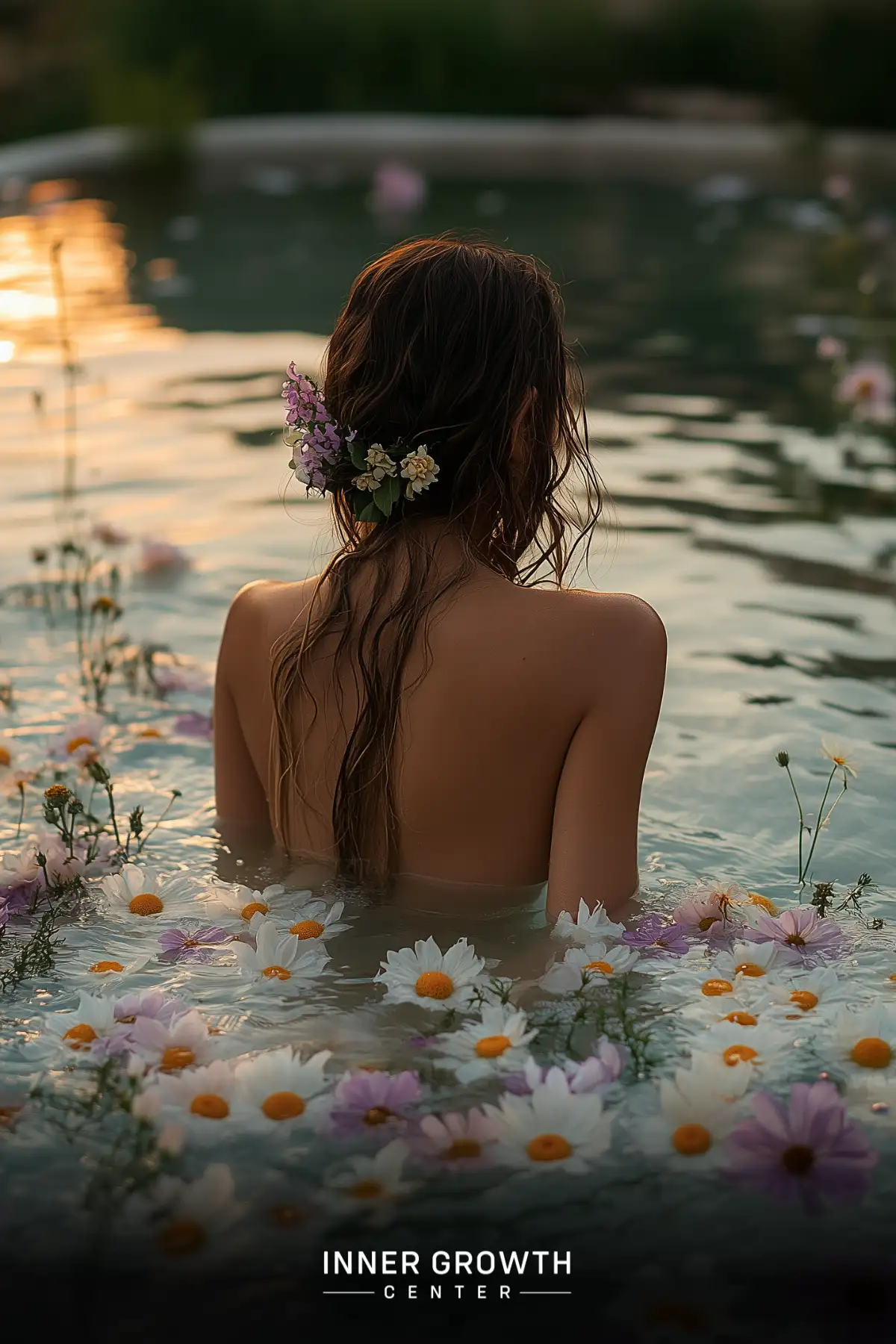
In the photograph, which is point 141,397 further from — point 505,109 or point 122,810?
point 505,109

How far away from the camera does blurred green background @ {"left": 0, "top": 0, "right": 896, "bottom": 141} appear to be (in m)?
14.7

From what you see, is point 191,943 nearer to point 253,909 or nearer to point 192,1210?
point 253,909

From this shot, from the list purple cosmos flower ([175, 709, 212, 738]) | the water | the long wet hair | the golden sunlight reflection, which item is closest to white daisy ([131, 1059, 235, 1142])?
the water

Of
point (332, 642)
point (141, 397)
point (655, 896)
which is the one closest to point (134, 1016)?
point (332, 642)

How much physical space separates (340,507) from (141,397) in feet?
15.2

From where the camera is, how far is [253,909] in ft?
8.41

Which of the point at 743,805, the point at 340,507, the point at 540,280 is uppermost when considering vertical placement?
the point at 540,280

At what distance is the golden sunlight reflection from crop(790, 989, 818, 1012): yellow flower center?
4.59m

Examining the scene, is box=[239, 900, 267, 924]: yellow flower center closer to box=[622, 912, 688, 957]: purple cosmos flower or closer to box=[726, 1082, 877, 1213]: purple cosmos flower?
box=[622, 912, 688, 957]: purple cosmos flower

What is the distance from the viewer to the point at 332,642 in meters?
2.49

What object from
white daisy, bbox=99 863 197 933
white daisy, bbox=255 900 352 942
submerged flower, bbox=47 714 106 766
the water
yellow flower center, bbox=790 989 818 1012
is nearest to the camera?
yellow flower center, bbox=790 989 818 1012

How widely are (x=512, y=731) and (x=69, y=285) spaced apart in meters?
7.61

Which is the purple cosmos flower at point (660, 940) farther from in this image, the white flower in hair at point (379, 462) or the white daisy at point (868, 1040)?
the white flower in hair at point (379, 462)

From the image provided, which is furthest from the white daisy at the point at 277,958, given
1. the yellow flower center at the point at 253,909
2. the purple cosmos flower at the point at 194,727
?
the purple cosmos flower at the point at 194,727
